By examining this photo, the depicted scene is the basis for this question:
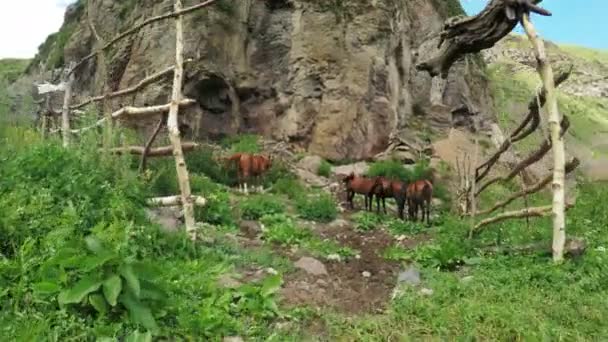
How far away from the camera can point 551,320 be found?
516 centimetres

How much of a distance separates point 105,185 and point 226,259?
1600 millimetres

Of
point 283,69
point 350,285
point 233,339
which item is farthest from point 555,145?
point 283,69

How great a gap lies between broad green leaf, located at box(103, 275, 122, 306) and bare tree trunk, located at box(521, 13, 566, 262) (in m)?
4.71

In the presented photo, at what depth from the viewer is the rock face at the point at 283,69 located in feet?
60.3

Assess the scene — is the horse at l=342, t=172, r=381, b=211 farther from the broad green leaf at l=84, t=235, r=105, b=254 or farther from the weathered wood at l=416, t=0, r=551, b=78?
the broad green leaf at l=84, t=235, r=105, b=254

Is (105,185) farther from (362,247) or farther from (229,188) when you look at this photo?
(229,188)

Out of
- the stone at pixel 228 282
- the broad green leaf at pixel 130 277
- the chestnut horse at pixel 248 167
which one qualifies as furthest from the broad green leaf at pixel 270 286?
the chestnut horse at pixel 248 167

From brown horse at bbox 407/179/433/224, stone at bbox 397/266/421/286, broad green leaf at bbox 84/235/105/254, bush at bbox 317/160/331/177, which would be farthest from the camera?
bush at bbox 317/160/331/177

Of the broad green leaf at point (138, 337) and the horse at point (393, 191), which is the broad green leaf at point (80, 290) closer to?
the broad green leaf at point (138, 337)

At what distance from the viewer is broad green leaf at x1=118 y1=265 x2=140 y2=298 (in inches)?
171

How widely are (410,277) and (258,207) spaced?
4737 millimetres

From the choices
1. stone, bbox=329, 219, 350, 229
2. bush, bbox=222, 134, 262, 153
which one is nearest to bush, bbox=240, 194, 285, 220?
stone, bbox=329, 219, 350, 229

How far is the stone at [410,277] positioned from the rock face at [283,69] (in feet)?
37.0

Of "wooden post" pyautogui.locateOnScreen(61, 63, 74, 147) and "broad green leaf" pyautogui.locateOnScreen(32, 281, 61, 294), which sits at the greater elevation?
"wooden post" pyautogui.locateOnScreen(61, 63, 74, 147)
